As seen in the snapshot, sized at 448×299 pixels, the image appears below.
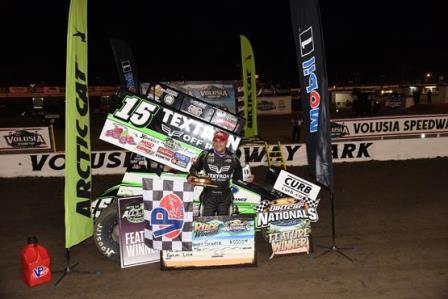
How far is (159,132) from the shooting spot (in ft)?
20.3

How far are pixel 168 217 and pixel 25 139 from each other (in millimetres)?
11377

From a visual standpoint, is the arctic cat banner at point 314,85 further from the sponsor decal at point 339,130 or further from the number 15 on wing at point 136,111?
the sponsor decal at point 339,130

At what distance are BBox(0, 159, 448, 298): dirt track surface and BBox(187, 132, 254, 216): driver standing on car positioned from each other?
920 mm

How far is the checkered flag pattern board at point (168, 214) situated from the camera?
584cm

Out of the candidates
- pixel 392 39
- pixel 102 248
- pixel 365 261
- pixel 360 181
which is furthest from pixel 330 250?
pixel 392 39

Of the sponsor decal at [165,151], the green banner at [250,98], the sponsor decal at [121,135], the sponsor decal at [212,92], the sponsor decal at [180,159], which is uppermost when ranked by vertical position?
the sponsor decal at [212,92]

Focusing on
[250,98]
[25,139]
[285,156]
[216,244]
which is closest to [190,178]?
[216,244]

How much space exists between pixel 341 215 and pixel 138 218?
4408 mm

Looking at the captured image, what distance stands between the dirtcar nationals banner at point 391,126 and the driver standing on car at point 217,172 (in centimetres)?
1204

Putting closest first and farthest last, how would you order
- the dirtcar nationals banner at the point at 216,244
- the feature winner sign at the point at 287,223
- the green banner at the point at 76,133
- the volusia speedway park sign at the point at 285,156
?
the green banner at the point at 76,133 → the dirtcar nationals banner at the point at 216,244 → the feature winner sign at the point at 287,223 → the volusia speedway park sign at the point at 285,156

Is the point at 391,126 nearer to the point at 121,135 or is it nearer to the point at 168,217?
the point at 168,217

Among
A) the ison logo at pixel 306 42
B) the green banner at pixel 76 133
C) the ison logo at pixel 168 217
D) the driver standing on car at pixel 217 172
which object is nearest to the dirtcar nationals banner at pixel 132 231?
the ison logo at pixel 168 217

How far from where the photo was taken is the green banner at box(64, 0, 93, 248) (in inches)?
219

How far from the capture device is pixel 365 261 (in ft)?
20.7
